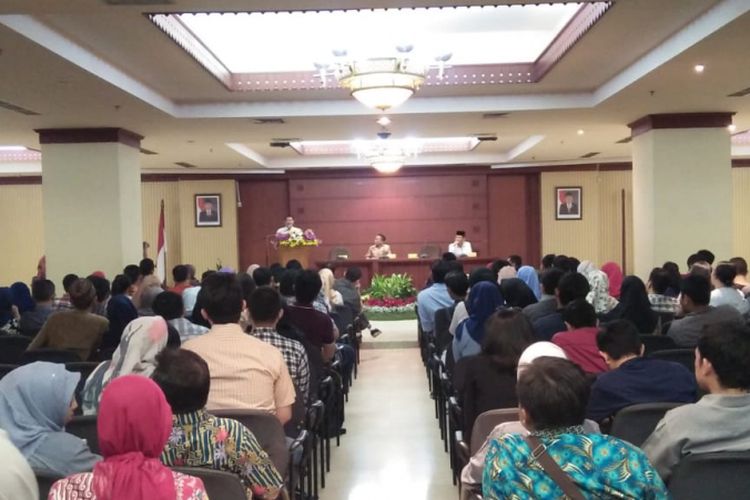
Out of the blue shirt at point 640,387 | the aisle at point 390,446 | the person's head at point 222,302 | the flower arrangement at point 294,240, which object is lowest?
the aisle at point 390,446

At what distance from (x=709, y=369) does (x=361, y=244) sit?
54.1 ft

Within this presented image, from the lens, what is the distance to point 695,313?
16.8ft

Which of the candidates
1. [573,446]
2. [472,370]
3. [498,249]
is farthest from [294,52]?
[498,249]

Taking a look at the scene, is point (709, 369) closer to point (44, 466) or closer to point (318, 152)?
point (44, 466)

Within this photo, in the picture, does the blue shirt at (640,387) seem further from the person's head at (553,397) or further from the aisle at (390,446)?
the aisle at (390,446)

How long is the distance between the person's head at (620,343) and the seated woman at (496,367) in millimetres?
360

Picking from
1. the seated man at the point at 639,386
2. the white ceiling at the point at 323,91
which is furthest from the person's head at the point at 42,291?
the seated man at the point at 639,386

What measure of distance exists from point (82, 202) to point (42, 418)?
918 centimetres

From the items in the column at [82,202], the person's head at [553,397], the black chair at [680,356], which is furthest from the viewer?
the column at [82,202]

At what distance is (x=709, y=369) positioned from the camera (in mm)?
2639

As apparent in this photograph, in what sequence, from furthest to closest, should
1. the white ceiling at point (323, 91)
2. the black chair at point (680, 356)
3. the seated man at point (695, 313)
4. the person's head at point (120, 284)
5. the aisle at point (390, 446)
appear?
the person's head at point (120, 284), the white ceiling at point (323, 91), the seated man at point (695, 313), the aisle at point (390, 446), the black chair at point (680, 356)

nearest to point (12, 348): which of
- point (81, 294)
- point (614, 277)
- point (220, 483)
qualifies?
point (81, 294)

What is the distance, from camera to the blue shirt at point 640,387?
3225mm

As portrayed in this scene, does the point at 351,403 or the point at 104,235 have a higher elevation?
the point at 104,235
